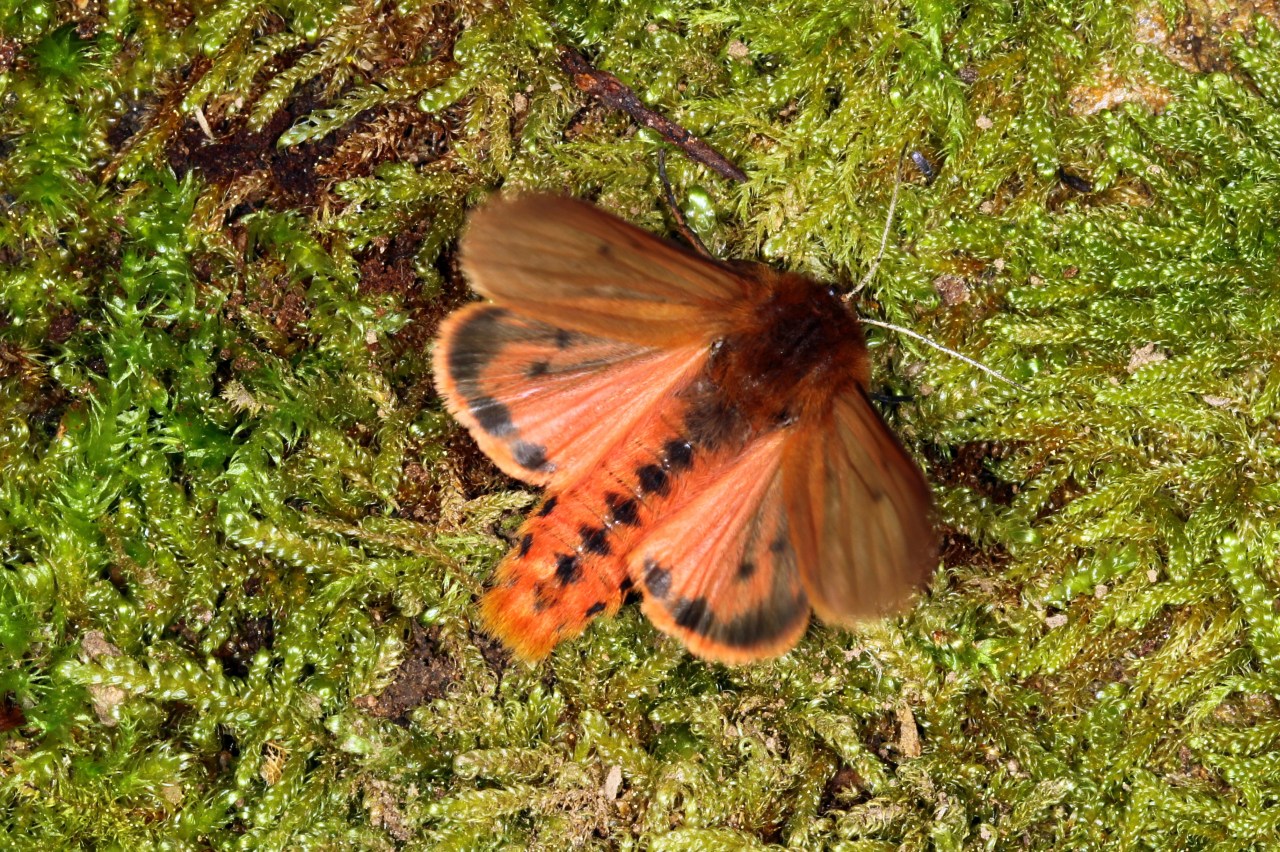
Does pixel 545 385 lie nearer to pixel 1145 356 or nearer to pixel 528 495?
pixel 528 495

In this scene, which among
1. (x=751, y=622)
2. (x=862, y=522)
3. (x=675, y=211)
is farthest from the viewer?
(x=675, y=211)

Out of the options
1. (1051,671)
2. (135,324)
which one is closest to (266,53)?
(135,324)

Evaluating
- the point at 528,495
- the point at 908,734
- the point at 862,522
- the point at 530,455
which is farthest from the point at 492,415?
the point at 908,734

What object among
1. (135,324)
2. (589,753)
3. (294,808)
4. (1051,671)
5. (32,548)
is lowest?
(294,808)

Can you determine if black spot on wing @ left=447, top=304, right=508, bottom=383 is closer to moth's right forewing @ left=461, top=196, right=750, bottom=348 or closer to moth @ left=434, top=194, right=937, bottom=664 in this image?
moth @ left=434, top=194, right=937, bottom=664

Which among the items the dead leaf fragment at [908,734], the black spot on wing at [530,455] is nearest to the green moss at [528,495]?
the dead leaf fragment at [908,734]

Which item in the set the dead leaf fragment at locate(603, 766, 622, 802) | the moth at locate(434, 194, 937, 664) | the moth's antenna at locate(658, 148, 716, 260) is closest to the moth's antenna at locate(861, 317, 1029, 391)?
the moth at locate(434, 194, 937, 664)

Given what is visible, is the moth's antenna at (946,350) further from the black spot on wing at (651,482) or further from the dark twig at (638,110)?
the black spot on wing at (651,482)

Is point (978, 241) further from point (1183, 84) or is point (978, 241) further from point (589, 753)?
point (589, 753)
